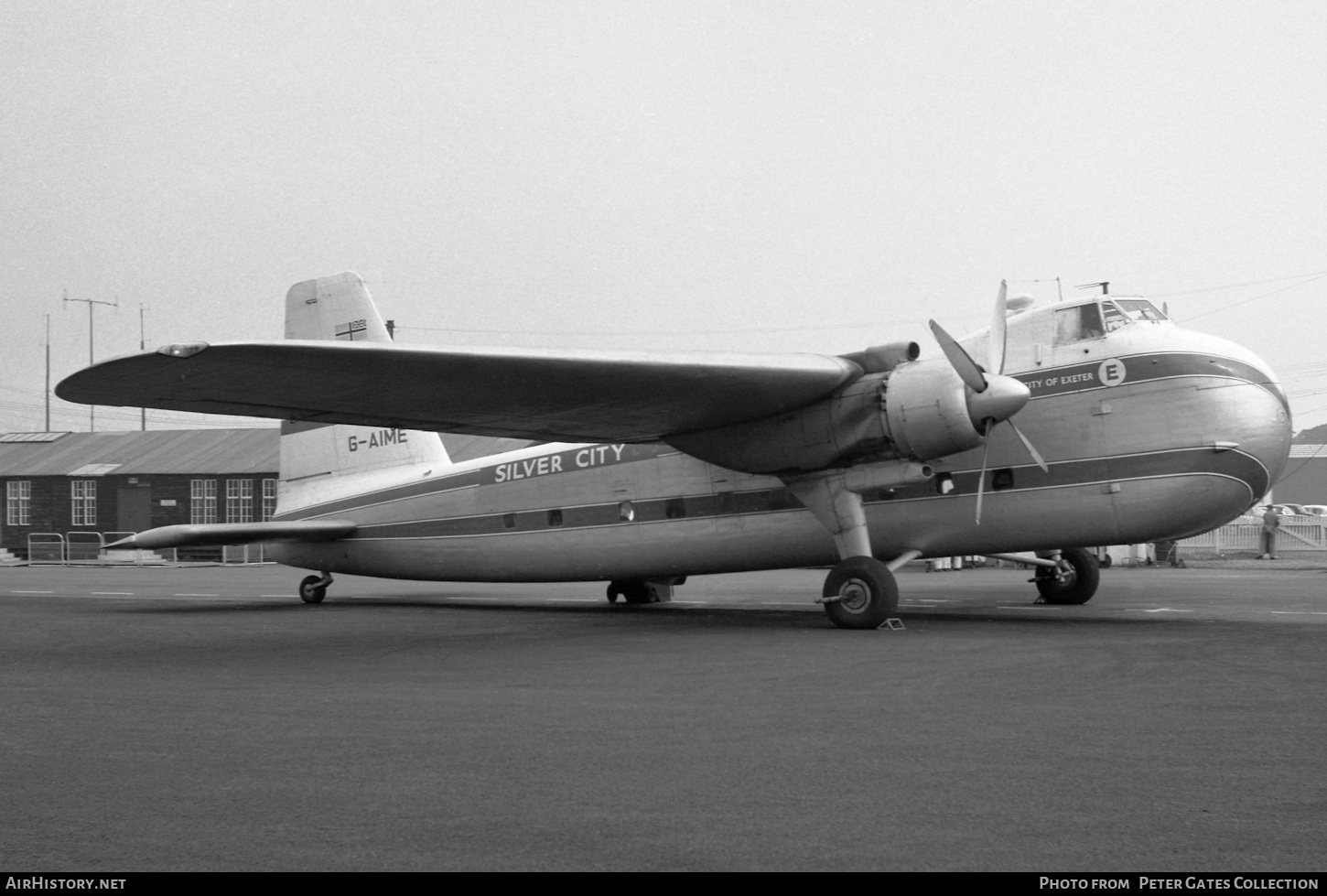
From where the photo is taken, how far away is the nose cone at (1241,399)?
1345cm

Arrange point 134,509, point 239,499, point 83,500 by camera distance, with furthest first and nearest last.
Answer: point 83,500, point 134,509, point 239,499

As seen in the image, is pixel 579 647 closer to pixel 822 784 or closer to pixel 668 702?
pixel 668 702

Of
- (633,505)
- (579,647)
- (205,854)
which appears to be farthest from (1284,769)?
(633,505)

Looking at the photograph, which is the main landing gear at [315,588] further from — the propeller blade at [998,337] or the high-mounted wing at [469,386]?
the propeller blade at [998,337]

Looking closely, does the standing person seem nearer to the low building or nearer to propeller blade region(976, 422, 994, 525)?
propeller blade region(976, 422, 994, 525)

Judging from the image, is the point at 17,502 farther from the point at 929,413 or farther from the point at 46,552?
the point at 929,413

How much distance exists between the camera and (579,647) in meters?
12.2

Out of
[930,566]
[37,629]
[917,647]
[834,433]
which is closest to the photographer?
[917,647]

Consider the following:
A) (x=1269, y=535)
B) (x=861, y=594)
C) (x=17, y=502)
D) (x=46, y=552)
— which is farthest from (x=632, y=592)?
(x=17, y=502)

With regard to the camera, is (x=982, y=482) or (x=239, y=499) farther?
(x=239, y=499)

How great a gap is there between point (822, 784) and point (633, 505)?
463 inches

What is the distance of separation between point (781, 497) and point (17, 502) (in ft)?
179

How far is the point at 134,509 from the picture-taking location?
5675cm

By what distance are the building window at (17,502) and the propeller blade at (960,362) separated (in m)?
56.7
